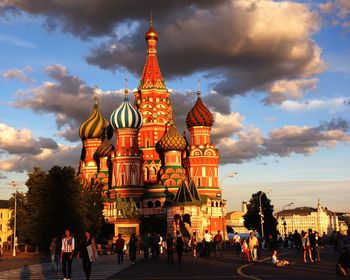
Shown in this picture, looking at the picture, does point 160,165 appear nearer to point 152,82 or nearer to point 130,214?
point 152,82

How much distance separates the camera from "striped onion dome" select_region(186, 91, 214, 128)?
101 metres

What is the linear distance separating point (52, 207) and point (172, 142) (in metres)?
45.9

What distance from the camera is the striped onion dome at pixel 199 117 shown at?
10062 centimetres

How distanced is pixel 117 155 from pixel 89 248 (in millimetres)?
74986

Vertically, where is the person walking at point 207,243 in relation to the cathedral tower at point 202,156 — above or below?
below

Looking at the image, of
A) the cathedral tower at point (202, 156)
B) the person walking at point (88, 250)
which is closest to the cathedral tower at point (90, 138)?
the cathedral tower at point (202, 156)

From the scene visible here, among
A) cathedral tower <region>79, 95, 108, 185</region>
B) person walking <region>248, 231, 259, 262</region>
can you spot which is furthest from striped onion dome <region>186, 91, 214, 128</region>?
person walking <region>248, 231, 259, 262</region>

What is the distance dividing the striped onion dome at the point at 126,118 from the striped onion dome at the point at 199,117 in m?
10.3

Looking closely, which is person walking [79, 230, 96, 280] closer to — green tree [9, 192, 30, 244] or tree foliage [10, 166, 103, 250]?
tree foliage [10, 166, 103, 250]

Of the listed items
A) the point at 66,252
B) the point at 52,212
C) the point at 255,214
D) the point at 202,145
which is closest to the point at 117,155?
the point at 202,145

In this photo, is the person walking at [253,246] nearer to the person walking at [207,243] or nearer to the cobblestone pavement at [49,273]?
the cobblestone pavement at [49,273]

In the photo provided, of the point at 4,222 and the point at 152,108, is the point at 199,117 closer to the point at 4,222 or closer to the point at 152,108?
the point at 152,108

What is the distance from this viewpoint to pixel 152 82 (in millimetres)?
104500

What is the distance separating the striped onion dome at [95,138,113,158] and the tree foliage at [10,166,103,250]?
44.7 meters
